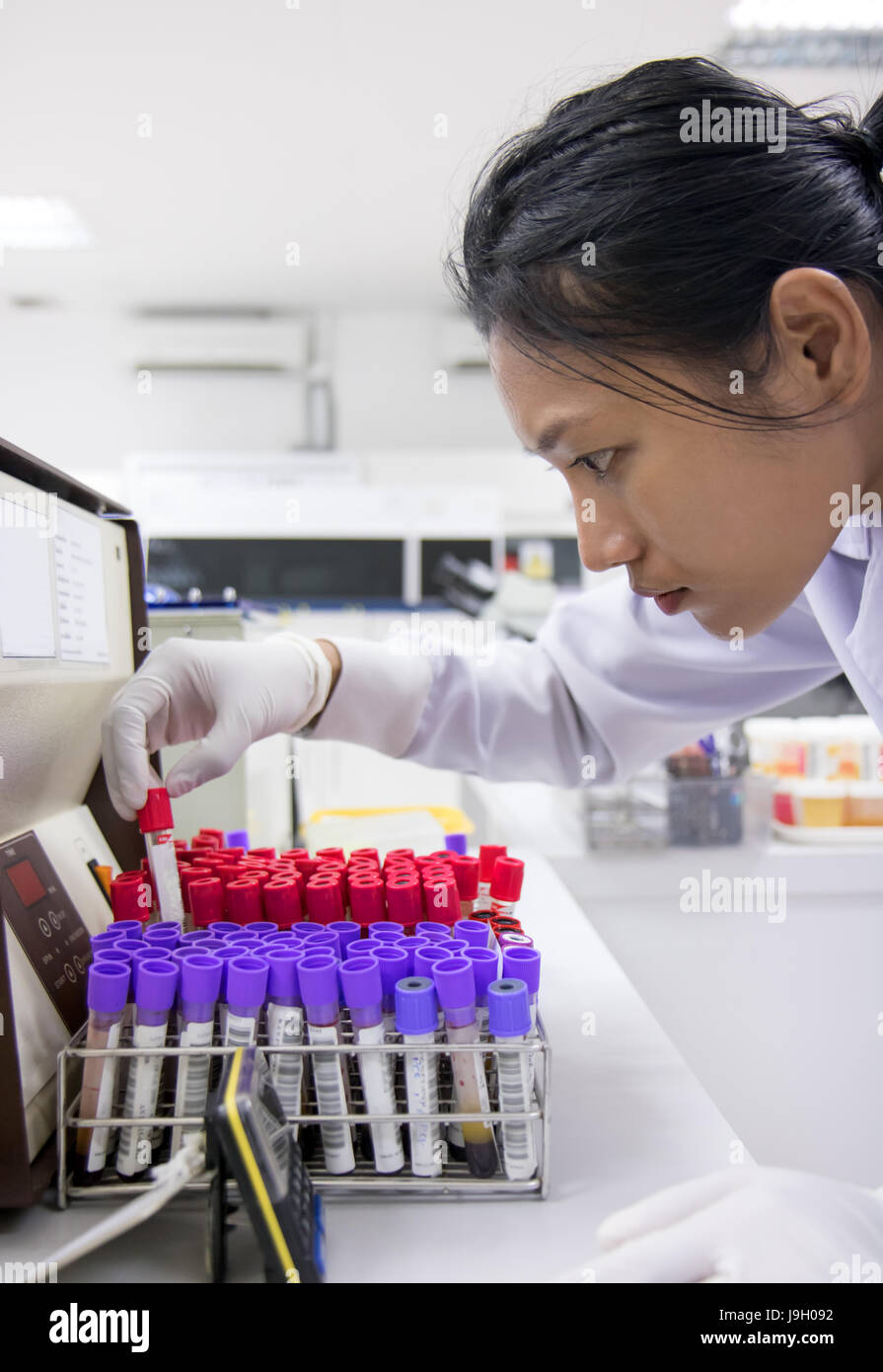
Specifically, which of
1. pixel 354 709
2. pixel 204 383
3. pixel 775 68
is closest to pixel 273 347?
pixel 204 383

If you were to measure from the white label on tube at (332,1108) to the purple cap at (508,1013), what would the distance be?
0.11 meters

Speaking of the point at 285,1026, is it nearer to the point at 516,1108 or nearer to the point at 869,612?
the point at 516,1108

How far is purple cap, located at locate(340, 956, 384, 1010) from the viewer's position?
600 mm

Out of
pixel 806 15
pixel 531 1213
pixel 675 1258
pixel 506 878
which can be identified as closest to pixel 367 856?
pixel 506 878

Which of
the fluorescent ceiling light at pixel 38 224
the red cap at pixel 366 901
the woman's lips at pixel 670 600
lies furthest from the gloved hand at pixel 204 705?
the fluorescent ceiling light at pixel 38 224

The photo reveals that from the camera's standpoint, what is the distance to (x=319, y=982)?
1.97 feet

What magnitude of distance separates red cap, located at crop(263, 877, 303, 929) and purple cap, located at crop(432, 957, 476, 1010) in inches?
6.9

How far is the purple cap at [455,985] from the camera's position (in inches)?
23.6

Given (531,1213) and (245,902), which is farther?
(245,902)

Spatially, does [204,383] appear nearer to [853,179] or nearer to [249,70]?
[249,70]

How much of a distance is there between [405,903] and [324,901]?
0.07m

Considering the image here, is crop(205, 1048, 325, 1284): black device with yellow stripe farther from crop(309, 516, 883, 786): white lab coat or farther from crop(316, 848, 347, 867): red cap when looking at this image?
crop(309, 516, 883, 786): white lab coat

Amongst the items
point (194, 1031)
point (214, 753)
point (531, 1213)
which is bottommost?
point (531, 1213)

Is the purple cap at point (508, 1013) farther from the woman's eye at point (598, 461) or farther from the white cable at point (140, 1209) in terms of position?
the woman's eye at point (598, 461)
